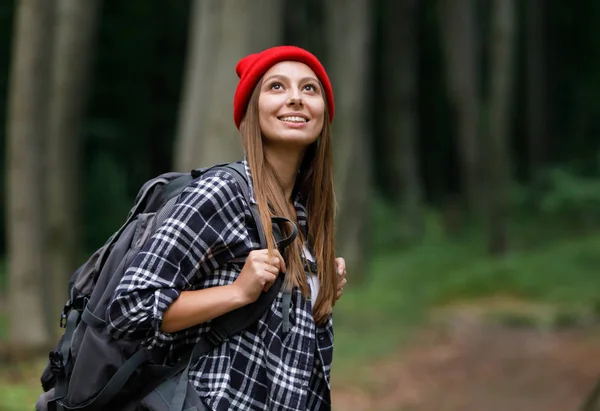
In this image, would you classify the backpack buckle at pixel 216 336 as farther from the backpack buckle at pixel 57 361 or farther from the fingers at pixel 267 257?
the backpack buckle at pixel 57 361

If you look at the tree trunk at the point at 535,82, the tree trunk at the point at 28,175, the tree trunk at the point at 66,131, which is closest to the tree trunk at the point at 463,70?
the tree trunk at the point at 535,82

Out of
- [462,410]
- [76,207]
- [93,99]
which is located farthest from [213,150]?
[93,99]

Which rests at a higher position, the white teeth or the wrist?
the white teeth

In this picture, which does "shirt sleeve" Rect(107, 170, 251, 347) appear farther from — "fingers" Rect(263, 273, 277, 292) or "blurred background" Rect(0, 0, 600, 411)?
"blurred background" Rect(0, 0, 600, 411)

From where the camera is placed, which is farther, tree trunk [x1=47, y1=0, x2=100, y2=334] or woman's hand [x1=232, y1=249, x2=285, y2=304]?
tree trunk [x1=47, y1=0, x2=100, y2=334]

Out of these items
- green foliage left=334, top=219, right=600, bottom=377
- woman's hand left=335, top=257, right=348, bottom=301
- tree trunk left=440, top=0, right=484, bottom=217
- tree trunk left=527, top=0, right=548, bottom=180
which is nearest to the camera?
woman's hand left=335, top=257, right=348, bottom=301

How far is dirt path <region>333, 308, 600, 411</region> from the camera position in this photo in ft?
32.5

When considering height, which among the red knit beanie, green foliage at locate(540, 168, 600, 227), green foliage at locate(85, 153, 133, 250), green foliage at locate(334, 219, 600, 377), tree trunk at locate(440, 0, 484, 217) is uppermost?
the red knit beanie

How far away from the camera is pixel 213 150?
28.5ft

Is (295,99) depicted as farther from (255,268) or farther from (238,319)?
(238,319)

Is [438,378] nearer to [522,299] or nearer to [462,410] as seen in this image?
[462,410]

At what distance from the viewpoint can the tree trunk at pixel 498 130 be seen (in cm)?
1930

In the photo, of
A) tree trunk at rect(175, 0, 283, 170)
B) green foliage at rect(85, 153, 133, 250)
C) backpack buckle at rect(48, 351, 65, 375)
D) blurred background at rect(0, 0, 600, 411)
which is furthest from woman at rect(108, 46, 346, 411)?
green foliage at rect(85, 153, 133, 250)

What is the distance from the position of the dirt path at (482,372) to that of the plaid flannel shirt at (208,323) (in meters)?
6.80
